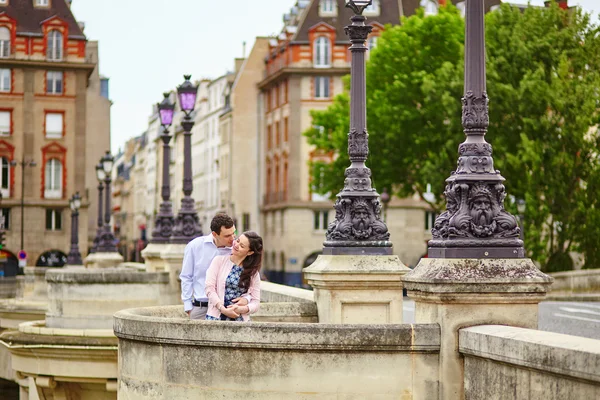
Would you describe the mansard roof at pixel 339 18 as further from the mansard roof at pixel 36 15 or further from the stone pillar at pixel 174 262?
the stone pillar at pixel 174 262

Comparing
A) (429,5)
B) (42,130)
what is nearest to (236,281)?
(42,130)

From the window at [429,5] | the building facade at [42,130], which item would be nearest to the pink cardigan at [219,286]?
the building facade at [42,130]

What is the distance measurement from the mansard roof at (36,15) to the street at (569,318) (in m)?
62.4

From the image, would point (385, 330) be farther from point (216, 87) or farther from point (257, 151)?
point (216, 87)

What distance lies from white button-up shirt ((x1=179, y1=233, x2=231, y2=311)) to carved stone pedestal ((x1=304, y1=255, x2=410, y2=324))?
8.27 feet

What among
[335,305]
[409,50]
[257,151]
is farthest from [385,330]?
[257,151]

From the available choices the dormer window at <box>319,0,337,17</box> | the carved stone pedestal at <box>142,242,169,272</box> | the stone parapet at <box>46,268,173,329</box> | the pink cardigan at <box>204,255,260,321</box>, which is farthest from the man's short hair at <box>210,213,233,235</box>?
the dormer window at <box>319,0,337,17</box>

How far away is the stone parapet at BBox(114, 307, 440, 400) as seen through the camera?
1009 cm

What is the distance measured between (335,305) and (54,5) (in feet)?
265

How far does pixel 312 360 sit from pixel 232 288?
1.64m

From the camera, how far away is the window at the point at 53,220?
8794cm

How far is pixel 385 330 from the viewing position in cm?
1009

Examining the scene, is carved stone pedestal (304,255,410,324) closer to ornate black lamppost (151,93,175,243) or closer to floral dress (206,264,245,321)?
floral dress (206,264,245,321)

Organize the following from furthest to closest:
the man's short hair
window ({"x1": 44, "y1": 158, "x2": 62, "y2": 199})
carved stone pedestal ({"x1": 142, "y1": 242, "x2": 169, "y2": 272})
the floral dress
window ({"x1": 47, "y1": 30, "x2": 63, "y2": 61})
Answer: window ({"x1": 47, "y1": 30, "x2": 63, "y2": 61}), window ({"x1": 44, "y1": 158, "x2": 62, "y2": 199}), carved stone pedestal ({"x1": 142, "y1": 242, "x2": 169, "y2": 272}), the man's short hair, the floral dress
